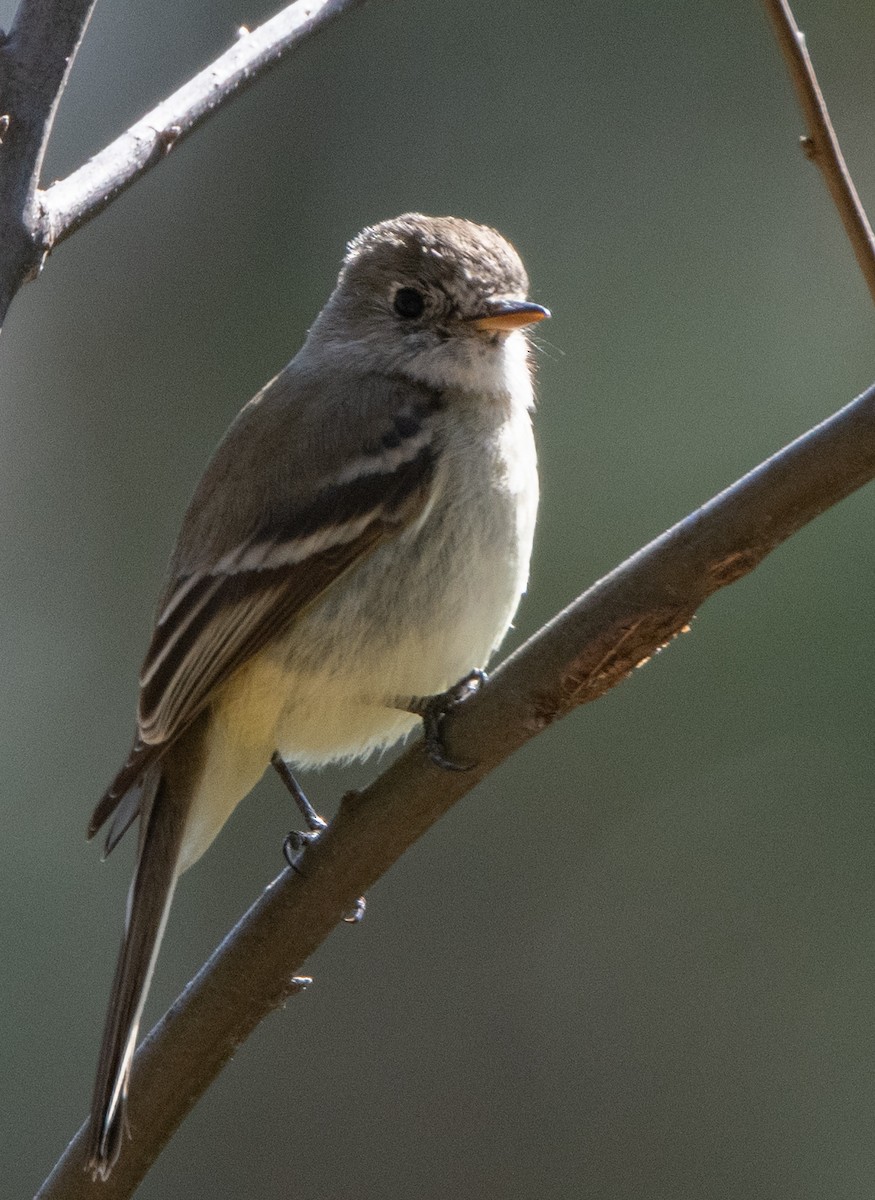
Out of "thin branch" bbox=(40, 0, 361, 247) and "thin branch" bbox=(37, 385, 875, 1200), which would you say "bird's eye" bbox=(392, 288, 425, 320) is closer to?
"thin branch" bbox=(40, 0, 361, 247)

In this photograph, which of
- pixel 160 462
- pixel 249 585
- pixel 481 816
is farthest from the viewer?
pixel 160 462

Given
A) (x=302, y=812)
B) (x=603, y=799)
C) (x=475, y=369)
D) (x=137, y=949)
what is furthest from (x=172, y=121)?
(x=603, y=799)

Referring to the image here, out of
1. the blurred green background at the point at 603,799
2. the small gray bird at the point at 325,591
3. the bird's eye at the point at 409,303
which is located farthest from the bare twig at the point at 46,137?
the blurred green background at the point at 603,799

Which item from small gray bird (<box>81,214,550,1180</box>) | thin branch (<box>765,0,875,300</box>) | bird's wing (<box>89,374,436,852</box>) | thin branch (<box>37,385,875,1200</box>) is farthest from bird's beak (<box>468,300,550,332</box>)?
thin branch (<box>765,0,875,300</box>)

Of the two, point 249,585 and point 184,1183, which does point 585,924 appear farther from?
point 249,585

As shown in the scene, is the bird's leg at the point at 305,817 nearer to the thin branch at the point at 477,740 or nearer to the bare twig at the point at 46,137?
the thin branch at the point at 477,740

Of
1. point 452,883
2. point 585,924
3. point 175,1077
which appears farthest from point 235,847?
point 175,1077

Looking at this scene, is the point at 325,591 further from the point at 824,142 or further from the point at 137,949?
the point at 824,142
